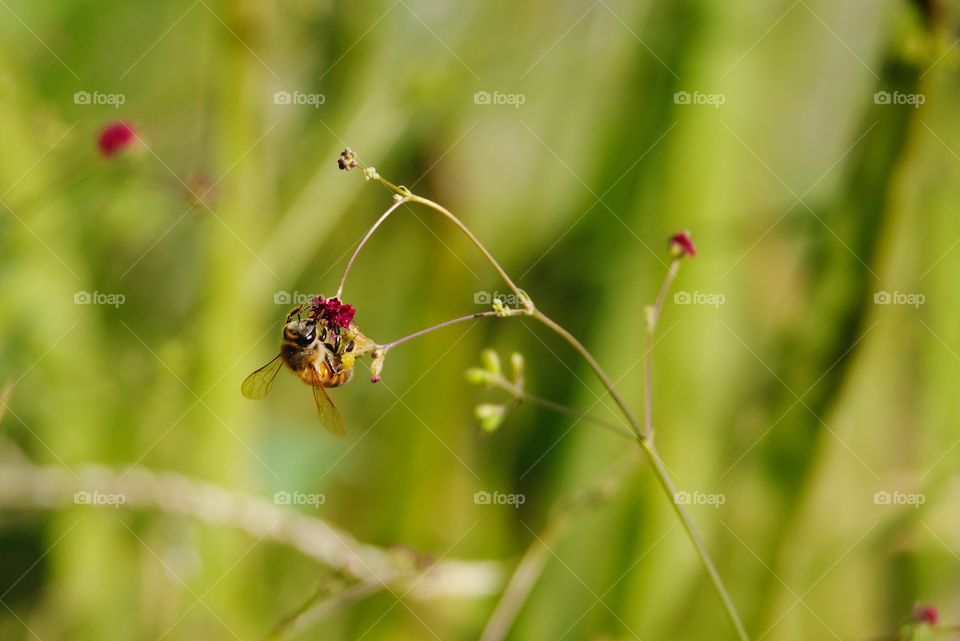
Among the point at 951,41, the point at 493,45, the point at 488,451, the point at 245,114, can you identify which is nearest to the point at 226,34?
the point at 245,114

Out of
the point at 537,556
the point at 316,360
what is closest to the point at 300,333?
the point at 316,360

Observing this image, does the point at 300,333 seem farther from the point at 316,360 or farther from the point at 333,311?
the point at 333,311

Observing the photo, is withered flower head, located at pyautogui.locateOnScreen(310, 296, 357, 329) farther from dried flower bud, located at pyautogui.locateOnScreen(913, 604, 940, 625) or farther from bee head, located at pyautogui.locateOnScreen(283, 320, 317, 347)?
dried flower bud, located at pyautogui.locateOnScreen(913, 604, 940, 625)

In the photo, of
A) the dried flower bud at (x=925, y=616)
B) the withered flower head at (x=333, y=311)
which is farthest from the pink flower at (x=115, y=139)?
the dried flower bud at (x=925, y=616)

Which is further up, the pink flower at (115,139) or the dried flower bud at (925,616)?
the pink flower at (115,139)

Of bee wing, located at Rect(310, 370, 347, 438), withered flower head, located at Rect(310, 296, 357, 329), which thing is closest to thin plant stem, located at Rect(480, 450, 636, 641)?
bee wing, located at Rect(310, 370, 347, 438)

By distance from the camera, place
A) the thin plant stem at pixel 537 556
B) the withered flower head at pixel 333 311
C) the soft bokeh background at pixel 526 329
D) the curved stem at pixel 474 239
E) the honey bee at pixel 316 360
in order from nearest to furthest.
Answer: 1. the curved stem at pixel 474 239
2. the withered flower head at pixel 333 311
3. the honey bee at pixel 316 360
4. the thin plant stem at pixel 537 556
5. the soft bokeh background at pixel 526 329

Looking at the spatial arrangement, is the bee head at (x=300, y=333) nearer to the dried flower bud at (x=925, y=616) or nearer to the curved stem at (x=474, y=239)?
the curved stem at (x=474, y=239)
